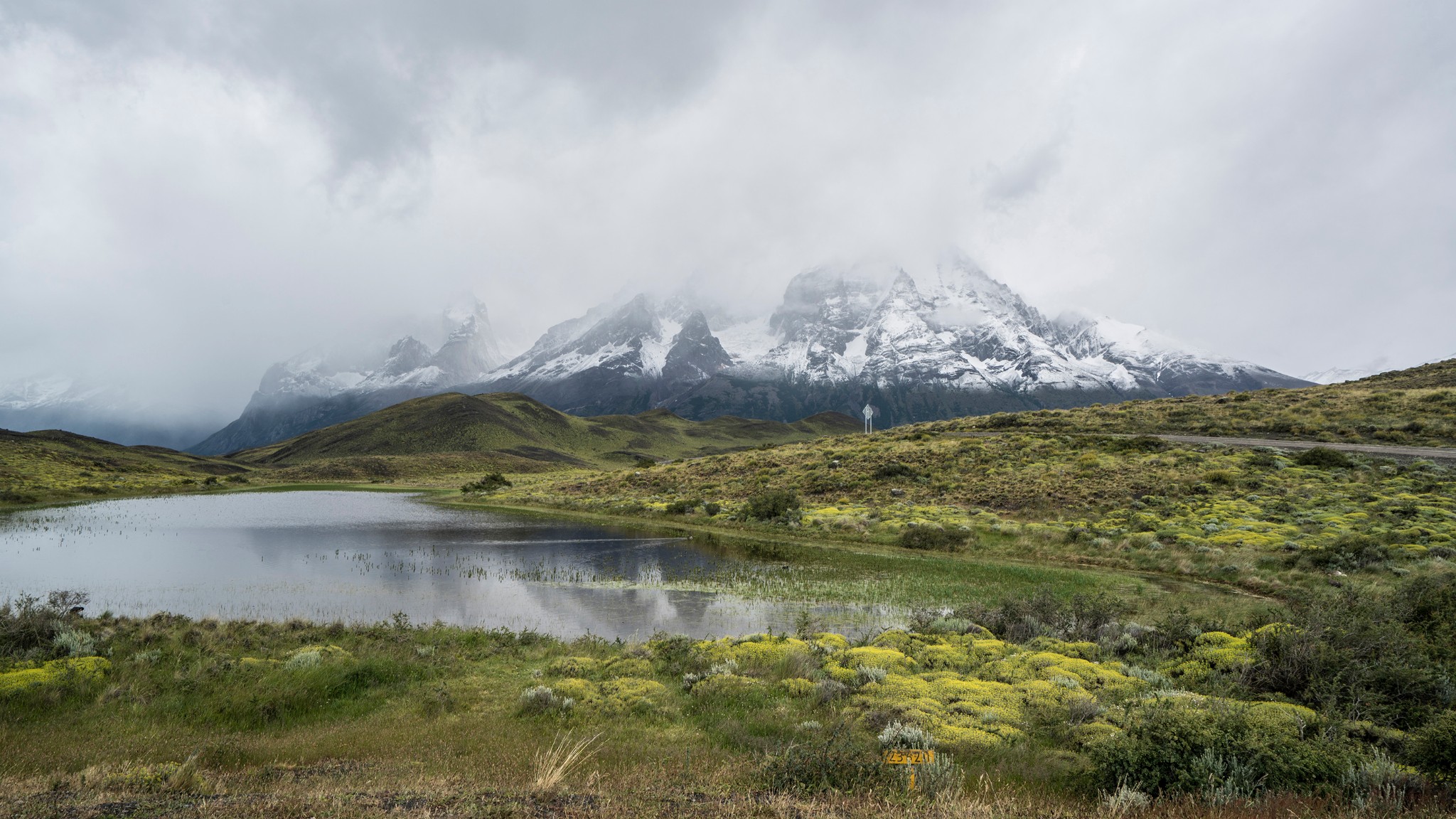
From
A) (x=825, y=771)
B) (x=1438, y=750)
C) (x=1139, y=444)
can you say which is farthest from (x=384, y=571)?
(x=1139, y=444)

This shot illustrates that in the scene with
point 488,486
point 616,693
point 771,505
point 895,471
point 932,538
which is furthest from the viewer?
point 488,486

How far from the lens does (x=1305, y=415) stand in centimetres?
5794

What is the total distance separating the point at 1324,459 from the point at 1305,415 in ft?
79.7

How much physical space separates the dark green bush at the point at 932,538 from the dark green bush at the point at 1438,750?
26.0 meters

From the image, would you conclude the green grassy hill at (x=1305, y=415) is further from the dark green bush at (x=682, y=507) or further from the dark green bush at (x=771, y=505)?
the dark green bush at (x=682, y=507)

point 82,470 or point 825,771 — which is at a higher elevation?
point 82,470

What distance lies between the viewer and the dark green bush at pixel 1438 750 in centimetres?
732

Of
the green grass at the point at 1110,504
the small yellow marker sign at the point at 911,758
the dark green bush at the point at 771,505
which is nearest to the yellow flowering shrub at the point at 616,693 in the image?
the small yellow marker sign at the point at 911,758

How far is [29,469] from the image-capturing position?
7938cm

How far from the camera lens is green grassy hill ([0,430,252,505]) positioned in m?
65.4

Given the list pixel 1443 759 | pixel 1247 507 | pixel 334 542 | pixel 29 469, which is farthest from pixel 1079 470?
pixel 29 469

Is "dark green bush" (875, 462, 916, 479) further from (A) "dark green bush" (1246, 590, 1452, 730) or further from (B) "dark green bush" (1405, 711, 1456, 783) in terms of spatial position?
(B) "dark green bush" (1405, 711, 1456, 783)

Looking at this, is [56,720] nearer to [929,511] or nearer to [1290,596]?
[1290,596]

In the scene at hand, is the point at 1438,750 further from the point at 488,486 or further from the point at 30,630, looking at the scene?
the point at 488,486
